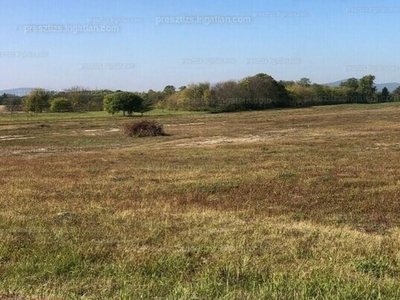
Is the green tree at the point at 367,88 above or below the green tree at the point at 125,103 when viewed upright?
above

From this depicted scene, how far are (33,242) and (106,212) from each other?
3.04m

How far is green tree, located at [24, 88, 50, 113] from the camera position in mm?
126812

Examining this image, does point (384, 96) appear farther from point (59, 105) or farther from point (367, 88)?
point (59, 105)

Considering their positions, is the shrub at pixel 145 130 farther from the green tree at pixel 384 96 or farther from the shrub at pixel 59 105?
the green tree at pixel 384 96

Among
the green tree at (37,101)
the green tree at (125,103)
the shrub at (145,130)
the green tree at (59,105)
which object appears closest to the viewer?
the shrub at (145,130)

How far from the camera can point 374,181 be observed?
15.0m

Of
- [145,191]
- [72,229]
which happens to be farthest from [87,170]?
[72,229]

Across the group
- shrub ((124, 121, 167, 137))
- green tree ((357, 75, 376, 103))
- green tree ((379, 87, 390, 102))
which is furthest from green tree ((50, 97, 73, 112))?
green tree ((379, 87, 390, 102))

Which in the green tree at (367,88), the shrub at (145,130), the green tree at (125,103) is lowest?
the shrub at (145,130)

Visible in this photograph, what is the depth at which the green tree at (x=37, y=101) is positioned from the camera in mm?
126812

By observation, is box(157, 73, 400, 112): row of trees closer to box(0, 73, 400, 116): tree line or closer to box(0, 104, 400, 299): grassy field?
box(0, 73, 400, 116): tree line

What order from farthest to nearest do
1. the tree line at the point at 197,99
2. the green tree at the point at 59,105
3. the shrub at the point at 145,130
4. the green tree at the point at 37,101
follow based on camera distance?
the green tree at the point at 59,105 < the green tree at the point at 37,101 < the tree line at the point at 197,99 < the shrub at the point at 145,130

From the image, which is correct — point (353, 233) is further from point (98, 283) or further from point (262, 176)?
point (262, 176)

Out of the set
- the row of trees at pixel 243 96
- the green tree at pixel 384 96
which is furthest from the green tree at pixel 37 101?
the green tree at pixel 384 96
